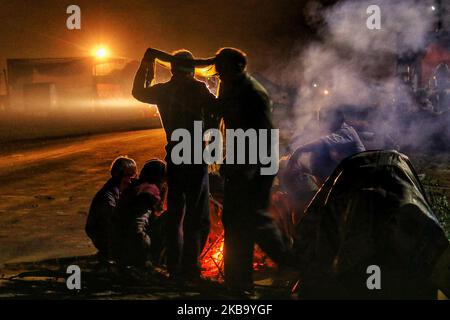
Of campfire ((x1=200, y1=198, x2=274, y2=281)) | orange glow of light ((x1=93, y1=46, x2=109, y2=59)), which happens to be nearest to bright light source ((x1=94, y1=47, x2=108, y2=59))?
orange glow of light ((x1=93, y1=46, x2=109, y2=59))

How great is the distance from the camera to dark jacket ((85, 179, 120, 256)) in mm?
5641

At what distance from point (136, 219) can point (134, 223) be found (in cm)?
4

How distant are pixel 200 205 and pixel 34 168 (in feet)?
28.5

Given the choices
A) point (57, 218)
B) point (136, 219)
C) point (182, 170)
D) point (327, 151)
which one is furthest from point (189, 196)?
point (57, 218)

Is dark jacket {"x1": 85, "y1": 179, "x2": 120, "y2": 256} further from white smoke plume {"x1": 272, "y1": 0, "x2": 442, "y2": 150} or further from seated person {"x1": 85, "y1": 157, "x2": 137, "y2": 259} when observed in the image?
white smoke plume {"x1": 272, "y1": 0, "x2": 442, "y2": 150}

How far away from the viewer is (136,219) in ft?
17.6

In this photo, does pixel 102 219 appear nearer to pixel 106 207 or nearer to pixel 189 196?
pixel 106 207

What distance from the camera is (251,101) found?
489 cm

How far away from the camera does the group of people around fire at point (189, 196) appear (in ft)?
16.1

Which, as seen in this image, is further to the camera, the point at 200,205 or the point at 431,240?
the point at 200,205

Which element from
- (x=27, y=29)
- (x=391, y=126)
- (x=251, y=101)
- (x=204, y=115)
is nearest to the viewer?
(x=251, y=101)

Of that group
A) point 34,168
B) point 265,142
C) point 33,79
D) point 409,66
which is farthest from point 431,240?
point 33,79

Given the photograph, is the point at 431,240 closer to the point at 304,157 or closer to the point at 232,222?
the point at 232,222

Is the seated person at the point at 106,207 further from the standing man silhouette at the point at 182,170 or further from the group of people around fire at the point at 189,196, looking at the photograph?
the standing man silhouette at the point at 182,170
